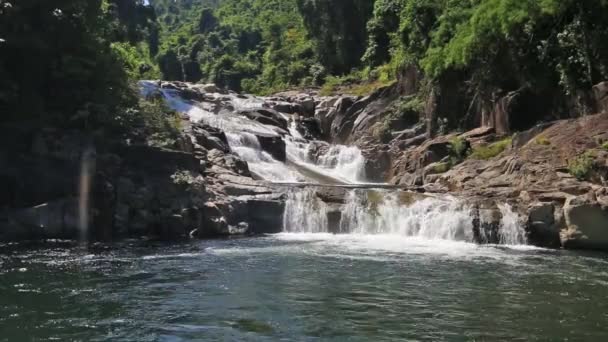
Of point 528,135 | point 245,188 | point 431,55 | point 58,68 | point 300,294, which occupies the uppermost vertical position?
point 431,55

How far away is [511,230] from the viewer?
2230 cm

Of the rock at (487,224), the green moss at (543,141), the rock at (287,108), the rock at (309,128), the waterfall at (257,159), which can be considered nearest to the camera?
the rock at (487,224)

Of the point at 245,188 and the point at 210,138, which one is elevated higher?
the point at 210,138

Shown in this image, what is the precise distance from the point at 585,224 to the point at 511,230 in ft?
7.72

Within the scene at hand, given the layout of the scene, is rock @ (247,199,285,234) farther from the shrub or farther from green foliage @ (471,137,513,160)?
green foliage @ (471,137,513,160)

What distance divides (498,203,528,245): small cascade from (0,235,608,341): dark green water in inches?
51.5

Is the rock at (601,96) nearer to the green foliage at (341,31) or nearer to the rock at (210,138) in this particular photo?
the rock at (210,138)

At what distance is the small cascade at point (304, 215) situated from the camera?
2556 cm

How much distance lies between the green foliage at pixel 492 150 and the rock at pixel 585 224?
705 centimetres

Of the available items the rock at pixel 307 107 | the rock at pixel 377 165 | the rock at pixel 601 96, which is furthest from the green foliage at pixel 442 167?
the rock at pixel 307 107

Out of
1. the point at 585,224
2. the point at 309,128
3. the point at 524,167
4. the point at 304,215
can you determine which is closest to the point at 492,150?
the point at 524,167

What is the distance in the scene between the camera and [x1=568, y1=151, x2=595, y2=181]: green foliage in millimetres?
22172

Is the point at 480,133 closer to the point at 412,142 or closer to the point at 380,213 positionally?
the point at 412,142

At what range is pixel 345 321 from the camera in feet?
38.9
